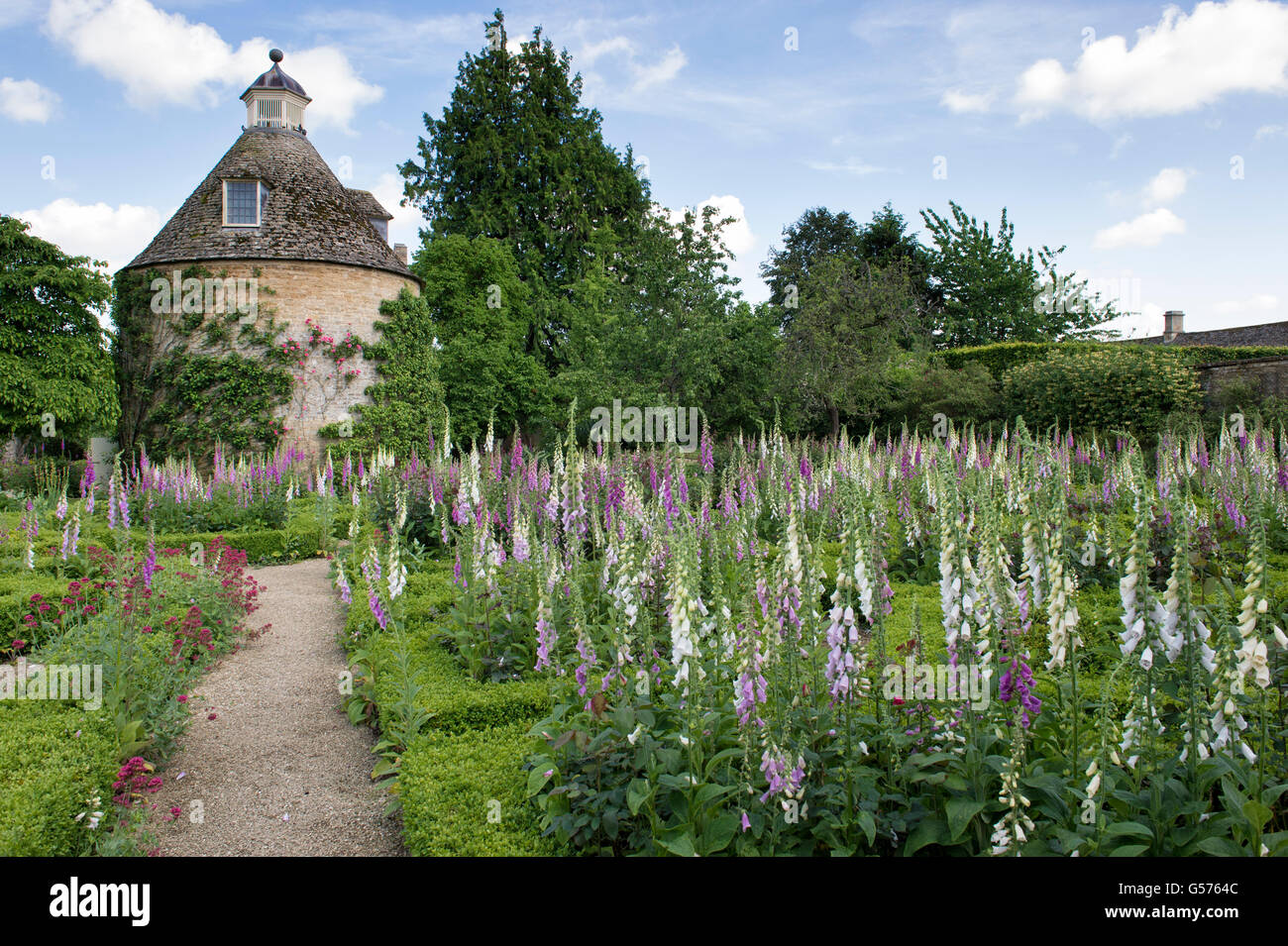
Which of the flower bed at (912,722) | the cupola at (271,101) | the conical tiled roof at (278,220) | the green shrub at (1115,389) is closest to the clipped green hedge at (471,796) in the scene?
the flower bed at (912,722)

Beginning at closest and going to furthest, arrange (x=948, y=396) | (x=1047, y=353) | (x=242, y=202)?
(x=242, y=202)
(x=948, y=396)
(x=1047, y=353)

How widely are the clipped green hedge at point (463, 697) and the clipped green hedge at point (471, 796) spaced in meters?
0.15

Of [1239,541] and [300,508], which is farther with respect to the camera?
[300,508]

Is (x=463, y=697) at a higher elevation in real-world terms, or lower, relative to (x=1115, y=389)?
lower

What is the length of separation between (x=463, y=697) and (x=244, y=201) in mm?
20818

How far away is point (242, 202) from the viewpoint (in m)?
21.4

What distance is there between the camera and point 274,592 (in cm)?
1014

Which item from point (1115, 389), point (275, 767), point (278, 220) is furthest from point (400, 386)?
point (1115, 389)

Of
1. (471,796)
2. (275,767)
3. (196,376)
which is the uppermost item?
(196,376)

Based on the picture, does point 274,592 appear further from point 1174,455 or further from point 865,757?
point 1174,455

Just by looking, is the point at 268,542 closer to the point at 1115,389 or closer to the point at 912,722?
the point at 912,722

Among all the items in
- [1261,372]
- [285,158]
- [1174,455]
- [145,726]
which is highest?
[285,158]
